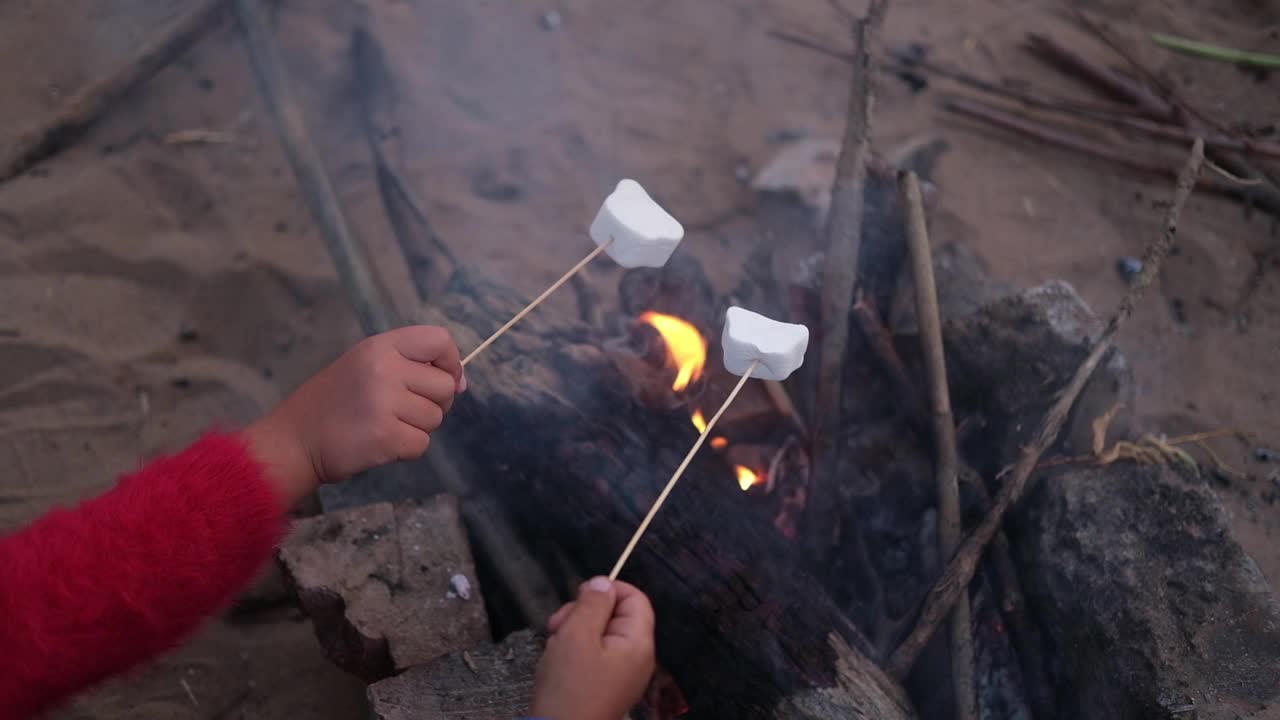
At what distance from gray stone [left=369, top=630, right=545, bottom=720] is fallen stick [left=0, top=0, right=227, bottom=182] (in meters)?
3.16

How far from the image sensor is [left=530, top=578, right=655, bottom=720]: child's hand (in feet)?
5.78

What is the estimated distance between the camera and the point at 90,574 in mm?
1942

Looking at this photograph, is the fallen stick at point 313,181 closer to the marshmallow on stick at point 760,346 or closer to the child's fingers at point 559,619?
the marshmallow on stick at point 760,346

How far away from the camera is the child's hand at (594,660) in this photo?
1.76 m

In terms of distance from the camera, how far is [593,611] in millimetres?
1842

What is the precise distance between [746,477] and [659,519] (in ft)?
1.65

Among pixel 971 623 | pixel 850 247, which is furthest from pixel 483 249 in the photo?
pixel 971 623

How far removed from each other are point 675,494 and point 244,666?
1527 mm

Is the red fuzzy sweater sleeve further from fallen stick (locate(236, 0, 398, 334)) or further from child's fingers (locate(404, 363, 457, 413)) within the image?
fallen stick (locate(236, 0, 398, 334))

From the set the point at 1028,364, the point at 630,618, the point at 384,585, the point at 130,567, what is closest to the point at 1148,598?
the point at 1028,364

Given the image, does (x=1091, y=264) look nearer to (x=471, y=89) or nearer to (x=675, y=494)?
(x=675, y=494)

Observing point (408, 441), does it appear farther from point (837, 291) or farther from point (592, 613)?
point (837, 291)

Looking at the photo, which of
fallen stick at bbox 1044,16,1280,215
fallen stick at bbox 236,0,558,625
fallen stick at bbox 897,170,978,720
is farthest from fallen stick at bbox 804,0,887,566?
fallen stick at bbox 1044,16,1280,215

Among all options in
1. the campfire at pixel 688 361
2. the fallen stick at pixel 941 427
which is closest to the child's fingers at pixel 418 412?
the campfire at pixel 688 361
